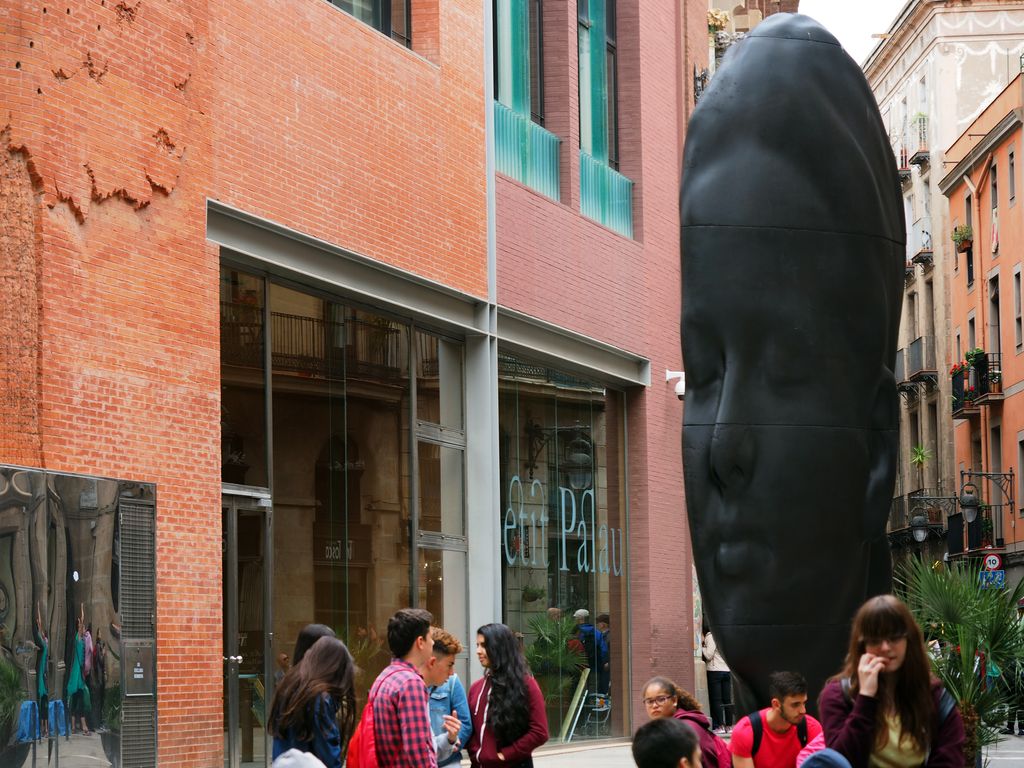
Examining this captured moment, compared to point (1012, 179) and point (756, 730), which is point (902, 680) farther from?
point (1012, 179)

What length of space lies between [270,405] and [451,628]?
16.2ft

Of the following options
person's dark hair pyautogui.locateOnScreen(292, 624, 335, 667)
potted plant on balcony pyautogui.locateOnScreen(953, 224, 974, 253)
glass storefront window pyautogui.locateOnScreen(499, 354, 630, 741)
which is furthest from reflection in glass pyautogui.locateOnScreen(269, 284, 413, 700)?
potted plant on balcony pyautogui.locateOnScreen(953, 224, 974, 253)

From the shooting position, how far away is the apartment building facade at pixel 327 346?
14.2 m

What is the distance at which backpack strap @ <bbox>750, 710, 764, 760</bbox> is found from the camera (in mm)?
8227

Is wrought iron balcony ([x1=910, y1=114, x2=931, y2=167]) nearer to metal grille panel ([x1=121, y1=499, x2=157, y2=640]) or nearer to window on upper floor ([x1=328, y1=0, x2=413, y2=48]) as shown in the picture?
window on upper floor ([x1=328, y1=0, x2=413, y2=48])

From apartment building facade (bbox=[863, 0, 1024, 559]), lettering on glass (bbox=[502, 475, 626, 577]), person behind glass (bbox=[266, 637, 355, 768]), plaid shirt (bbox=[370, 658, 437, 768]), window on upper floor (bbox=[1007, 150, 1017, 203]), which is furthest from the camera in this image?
apartment building facade (bbox=[863, 0, 1024, 559])

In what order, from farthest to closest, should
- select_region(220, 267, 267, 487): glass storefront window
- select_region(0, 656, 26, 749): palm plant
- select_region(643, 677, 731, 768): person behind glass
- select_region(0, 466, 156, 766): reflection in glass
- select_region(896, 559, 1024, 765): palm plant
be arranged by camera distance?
select_region(220, 267, 267, 487): glass storefront window < select_region(896, 559, 1024, 765): palm plant < select_region(0, 466, 156, 766): reflection in glass < select_region(0, 656, 26, 749): palm plant < select_region(643, 677, 731, 768): person behind glass

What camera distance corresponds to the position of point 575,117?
83.6ft

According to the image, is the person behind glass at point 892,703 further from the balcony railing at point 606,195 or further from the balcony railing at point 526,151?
the balcony railing at point 606,195

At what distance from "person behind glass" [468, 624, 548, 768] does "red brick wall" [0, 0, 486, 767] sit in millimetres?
5378

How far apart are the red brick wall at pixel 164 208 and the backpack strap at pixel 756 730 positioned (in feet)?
24.1

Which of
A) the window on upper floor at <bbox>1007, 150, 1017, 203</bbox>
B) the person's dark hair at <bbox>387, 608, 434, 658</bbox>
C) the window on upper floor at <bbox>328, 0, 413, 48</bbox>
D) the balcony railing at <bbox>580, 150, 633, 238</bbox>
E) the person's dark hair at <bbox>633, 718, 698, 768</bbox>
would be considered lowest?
the person's dark hair at <bbox>633, 718, 698, 768</bbox>

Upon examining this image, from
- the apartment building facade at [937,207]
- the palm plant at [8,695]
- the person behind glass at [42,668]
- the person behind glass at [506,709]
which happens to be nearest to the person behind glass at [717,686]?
the person behind glass at [42,668]

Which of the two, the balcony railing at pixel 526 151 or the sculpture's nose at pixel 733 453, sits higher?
the balcony railing at pixel 526 151
